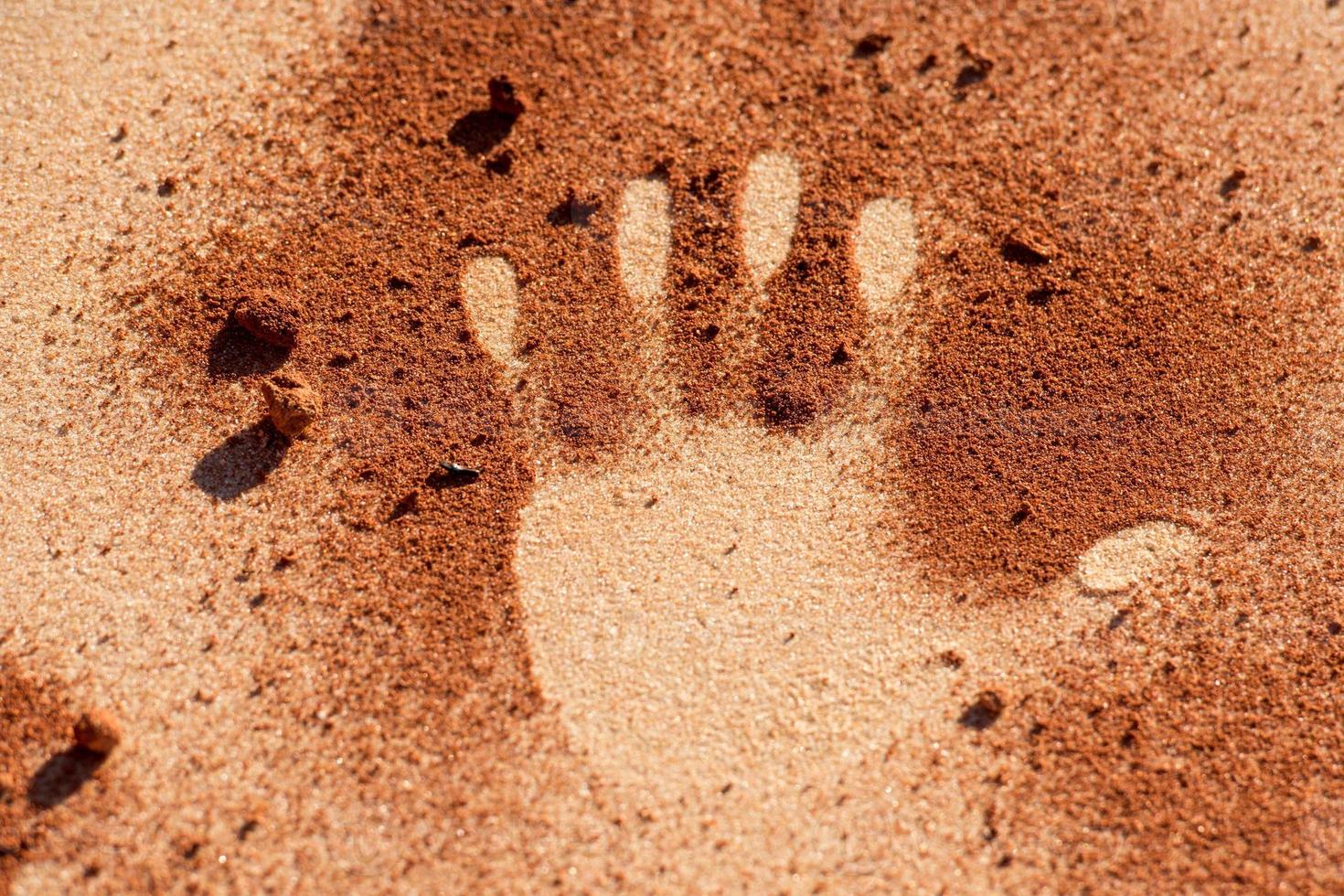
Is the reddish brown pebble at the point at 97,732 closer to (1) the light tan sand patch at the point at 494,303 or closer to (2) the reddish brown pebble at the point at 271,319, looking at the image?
(2) the reddish brown pebble at the point at 271,319

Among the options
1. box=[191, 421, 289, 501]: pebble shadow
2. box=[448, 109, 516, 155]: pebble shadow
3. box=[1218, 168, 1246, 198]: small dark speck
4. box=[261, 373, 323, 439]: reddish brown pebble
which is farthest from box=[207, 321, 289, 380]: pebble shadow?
box=[1218, 168, 1246, 198]: small dark speck

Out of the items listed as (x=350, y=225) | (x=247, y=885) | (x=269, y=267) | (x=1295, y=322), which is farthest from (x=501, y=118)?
(x=1295, y=322)

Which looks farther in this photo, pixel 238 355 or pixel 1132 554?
pixel 238 355

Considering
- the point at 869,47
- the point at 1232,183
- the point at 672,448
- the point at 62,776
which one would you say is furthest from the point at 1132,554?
the point at 62,776

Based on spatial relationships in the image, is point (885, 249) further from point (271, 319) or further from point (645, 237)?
point (271, 319)

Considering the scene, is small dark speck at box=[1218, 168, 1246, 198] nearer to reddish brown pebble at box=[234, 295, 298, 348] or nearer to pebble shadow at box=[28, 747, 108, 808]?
reddish brown pebble at box=[234, 295, 298, 348]

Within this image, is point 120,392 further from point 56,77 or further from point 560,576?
point 560,576

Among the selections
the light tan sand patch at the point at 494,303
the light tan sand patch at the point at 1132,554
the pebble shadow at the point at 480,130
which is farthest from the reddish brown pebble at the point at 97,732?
the light tan sand patch at the point at 1132,554
